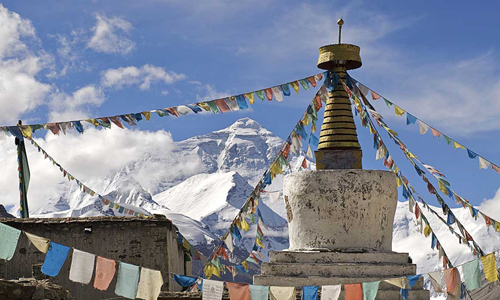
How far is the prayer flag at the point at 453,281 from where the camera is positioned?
1164 cm

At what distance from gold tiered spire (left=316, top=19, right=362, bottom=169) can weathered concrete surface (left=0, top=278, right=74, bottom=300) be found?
5.64 meters

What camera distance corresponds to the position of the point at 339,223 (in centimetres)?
1380

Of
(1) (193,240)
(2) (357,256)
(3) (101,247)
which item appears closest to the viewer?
(2) (357,256)

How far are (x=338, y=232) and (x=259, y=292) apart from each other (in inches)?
112

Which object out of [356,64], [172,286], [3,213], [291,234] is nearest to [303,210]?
[291,234]

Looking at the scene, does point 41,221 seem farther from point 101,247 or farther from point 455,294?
point 455,294

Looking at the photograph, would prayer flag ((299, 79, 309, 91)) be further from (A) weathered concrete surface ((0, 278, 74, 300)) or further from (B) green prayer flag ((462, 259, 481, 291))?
(A) weathered concrete surface ((0, 278, 74, 300))

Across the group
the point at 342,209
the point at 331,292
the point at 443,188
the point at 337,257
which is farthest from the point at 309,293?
the point at 443,188

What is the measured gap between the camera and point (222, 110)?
46.7ft

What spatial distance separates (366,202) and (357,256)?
94cm

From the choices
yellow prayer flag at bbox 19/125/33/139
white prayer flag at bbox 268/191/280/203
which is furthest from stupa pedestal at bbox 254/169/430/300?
yellow prayer flag at bbox 19/125/33/139

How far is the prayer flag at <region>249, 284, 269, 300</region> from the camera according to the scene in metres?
11.3

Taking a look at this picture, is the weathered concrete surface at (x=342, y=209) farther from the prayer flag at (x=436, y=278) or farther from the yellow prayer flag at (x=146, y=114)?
the yellow prayer flag at (x=146, y=114)

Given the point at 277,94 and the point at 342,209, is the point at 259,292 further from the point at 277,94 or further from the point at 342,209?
the point at 277,94
